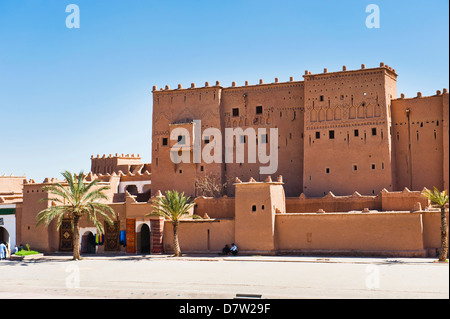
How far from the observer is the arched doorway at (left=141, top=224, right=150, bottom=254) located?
34.1 m

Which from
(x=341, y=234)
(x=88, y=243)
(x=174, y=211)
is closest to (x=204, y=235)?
(x=174, y=211)

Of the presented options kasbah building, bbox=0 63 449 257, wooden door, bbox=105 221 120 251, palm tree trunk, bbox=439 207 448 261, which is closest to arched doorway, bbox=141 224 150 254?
kasbah building, bbox=0 63 449 257

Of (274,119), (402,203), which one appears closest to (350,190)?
(402,203)

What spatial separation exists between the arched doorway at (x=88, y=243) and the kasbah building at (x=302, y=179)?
0.08 m

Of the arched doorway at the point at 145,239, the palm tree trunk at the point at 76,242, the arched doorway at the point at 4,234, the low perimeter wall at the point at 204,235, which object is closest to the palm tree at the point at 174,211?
the low perimeter wall at the point at 204,235

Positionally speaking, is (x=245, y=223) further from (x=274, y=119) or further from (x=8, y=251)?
(x=8, y=251)

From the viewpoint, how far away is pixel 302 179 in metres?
38.8

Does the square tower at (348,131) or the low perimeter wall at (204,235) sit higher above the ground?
the square tower at (348,131)

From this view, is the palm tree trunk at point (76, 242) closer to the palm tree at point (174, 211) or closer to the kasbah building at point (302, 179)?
the kasbah building at point (302, 179)

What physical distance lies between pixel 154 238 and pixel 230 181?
9391 mm

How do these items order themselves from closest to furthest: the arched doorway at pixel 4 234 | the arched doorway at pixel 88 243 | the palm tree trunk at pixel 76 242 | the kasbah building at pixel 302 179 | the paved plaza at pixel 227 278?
the paved plaza at pixel 227 278 → the kasbah building at pixel 302 179 → the palm tree trunk at pixel 76 242 → the arched doorway at pixel 88 243 → the arched doorway at pixel 4 234

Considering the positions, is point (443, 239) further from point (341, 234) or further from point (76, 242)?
point (76, 242)

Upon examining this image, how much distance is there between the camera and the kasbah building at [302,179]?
29953mm

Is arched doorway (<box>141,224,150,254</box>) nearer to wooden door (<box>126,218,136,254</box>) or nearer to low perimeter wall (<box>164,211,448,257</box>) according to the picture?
wooden door (<box>126,218,136,254</box>)
